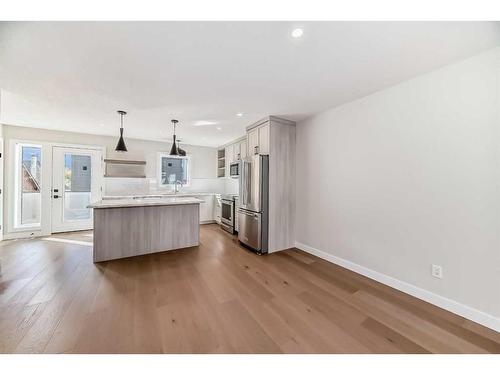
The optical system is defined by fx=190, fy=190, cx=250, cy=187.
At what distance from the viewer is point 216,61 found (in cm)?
185

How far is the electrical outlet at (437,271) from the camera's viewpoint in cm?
200

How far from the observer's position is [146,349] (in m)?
1.40

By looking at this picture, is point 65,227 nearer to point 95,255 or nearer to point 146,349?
point 95,255

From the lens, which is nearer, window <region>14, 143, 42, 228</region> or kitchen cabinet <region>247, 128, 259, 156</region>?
kitchen cabinet <region>247, 128, 259, 156</region>

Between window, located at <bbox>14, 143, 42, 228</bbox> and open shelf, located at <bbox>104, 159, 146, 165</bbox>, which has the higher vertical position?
open shelf, located at <bbox>104, 159, 146, 165</bbox>

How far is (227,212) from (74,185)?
3.85m

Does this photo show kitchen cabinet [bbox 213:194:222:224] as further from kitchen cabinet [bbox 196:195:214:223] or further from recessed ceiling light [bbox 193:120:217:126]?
recessed ceiling light [bbox 193:120:217:126]

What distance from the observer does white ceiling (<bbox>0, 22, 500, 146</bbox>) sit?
1474 mm

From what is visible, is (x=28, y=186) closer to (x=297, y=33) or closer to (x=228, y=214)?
(x=228, y=214)

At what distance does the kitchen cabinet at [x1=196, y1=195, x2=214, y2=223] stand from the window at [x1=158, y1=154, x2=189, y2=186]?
82 cm

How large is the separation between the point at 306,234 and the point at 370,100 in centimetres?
235

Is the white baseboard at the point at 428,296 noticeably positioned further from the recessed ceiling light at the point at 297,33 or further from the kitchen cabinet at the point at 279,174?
the recessed ceiling light at the point at 297,33

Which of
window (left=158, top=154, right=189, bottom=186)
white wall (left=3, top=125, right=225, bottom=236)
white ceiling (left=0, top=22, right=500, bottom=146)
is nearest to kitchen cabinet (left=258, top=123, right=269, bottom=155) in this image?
white ceiling (left=0, top=22, right=500, bottom=146)
